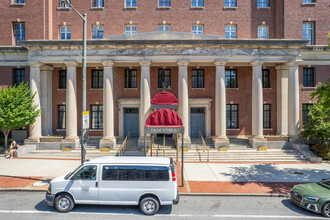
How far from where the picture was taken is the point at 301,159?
1591 cm

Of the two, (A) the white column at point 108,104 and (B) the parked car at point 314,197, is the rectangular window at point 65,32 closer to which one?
(A) the white column at point 108,104

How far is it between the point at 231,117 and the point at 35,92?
18.9 m

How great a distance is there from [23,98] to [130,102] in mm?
9110

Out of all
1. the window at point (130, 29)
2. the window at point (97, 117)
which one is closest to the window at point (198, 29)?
the window at point (130, 29)

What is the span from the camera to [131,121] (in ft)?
70.0

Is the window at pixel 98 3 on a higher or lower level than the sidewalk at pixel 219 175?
higher

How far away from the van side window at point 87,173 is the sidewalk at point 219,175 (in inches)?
138

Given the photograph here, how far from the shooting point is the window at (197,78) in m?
21.4

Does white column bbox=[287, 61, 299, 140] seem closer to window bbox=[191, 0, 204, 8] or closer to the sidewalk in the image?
the sidewalk

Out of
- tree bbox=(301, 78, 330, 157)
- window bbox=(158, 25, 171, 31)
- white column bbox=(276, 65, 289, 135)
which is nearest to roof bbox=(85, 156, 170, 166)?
tree bbox=(301, 78, 330, 157)

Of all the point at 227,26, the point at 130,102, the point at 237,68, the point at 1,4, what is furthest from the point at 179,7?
the point at 1,4

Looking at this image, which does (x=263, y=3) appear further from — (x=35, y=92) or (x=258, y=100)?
(x=35, y=92)

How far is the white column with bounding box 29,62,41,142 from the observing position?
701 inches

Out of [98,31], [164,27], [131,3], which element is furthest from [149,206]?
[131,3]
